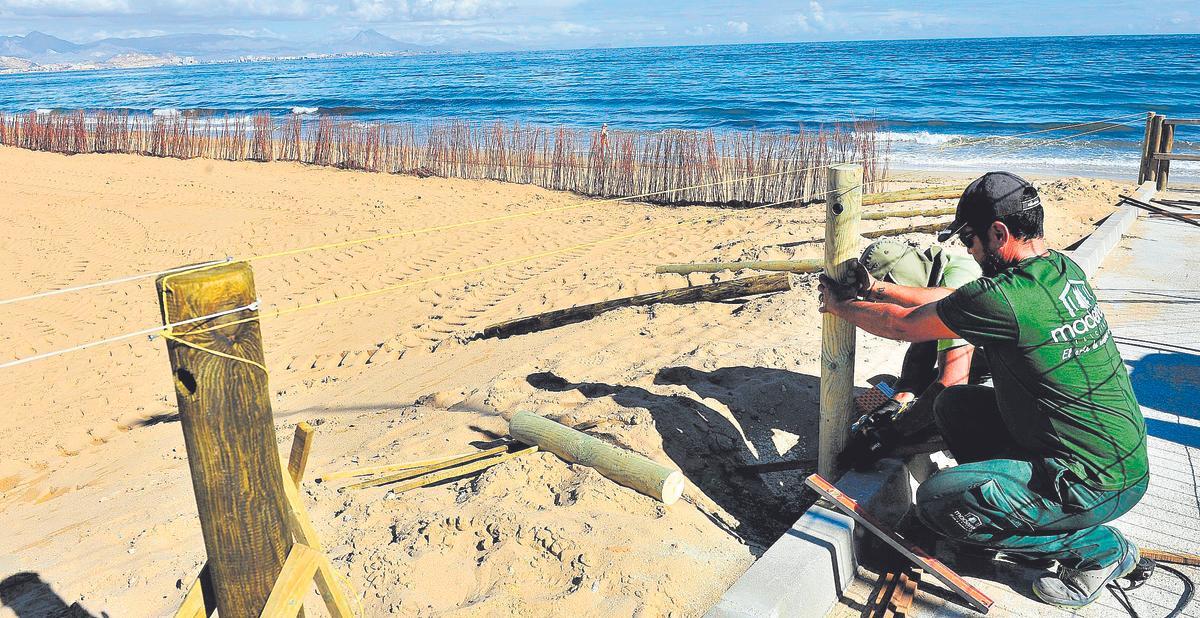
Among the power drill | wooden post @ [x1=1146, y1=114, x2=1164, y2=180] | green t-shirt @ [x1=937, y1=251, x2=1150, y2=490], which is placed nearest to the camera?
green t-shirt @ [x1=937, y1=251, x2=1150, y2=490]

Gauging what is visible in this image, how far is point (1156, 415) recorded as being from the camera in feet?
14.1

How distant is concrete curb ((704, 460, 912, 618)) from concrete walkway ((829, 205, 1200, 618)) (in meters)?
0.13

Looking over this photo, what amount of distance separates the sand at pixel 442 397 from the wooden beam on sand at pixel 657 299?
20 cm

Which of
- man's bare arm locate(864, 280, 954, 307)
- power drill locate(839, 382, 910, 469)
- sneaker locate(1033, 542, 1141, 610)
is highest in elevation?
man's bare arm locate(864, 280, 954, 307)

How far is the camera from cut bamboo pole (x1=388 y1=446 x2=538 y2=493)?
3852 mm

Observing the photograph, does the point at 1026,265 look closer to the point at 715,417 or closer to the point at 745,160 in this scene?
the point at 715,417

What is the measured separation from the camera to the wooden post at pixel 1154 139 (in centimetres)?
1145

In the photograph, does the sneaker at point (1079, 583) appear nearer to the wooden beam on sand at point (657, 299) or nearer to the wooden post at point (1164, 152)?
the wooden beam on sand at point (657, 299)

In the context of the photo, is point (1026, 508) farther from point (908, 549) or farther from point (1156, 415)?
point (1156, 415)

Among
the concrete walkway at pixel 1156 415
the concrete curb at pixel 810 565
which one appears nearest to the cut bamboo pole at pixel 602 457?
the concrete curb at pixel 810 565

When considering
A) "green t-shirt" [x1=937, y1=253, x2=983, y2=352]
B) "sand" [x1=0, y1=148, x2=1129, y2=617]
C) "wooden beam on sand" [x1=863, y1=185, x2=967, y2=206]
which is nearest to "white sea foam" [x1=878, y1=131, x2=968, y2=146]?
"sand" [x1=0, y1=148, x2=1129, y2=617]

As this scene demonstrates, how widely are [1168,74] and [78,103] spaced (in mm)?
51193

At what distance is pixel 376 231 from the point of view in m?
11.2

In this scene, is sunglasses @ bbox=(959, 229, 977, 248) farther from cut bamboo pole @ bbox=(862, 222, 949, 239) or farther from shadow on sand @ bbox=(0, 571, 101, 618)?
cut bamboo pole @ bbox=(862, 222, 949, 239)
